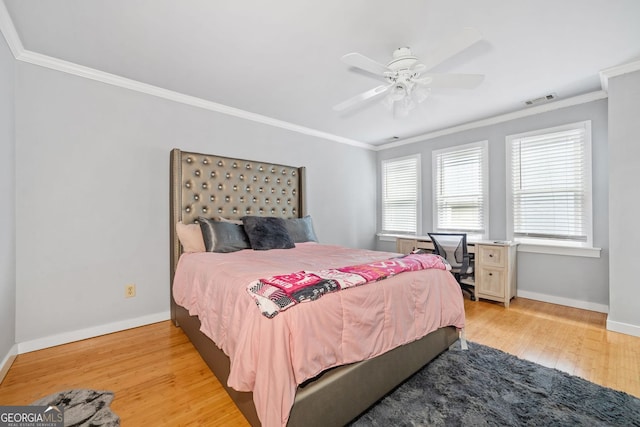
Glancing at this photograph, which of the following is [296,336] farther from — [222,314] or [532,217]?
[532,217]

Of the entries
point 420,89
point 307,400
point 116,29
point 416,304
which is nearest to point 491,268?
point 416,304

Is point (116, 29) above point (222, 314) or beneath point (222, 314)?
above

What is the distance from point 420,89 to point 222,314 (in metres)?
2.16

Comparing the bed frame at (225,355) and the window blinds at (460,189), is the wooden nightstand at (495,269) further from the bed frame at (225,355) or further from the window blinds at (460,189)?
the bed frame at (225,355)

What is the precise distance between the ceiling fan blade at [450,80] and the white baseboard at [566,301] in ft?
9.51

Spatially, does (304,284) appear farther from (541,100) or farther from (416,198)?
(416,198)

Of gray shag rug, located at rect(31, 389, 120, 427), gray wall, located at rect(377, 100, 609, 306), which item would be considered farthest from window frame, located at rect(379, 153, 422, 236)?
gray shag rug, located at rect(31, 389, 120, 427)

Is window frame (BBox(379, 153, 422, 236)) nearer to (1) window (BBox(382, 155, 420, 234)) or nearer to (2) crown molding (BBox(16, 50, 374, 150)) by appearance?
(1) window (BBox(382, 155, 420, 234))

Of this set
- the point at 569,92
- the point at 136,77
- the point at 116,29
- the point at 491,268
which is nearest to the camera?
the point at 116,29

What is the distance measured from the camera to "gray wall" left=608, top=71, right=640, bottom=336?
2453 mm

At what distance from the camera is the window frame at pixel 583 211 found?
10.0 feet

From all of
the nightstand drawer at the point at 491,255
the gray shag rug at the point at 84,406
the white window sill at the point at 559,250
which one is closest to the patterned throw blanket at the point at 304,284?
the gray shag rug at the point at 84,406

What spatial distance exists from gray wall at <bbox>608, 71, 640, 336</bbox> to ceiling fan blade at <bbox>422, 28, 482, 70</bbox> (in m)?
2.07

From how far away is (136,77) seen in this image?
8.55ft
